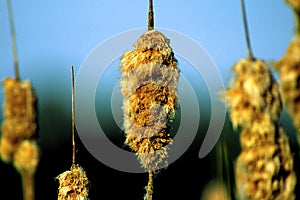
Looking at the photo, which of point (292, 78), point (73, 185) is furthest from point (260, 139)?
point (73, 185)

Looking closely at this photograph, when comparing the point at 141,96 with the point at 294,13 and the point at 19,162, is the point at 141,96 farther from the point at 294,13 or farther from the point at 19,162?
the point at 294,13

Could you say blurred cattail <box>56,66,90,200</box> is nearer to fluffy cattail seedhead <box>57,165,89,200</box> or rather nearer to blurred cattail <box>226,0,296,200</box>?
fluffy cattail seedhead <box>57,165,89,200</box>

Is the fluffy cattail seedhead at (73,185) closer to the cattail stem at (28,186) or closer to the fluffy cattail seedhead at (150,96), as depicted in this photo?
the fluffy cattail seedhead at (150,96)

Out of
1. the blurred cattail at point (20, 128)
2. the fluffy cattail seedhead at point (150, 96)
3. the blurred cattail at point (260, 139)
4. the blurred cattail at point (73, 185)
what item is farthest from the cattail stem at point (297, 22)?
the blurred cattail at point (73, 185)

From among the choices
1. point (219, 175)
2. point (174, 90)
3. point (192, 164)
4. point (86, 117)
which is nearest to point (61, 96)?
point (192, 164)

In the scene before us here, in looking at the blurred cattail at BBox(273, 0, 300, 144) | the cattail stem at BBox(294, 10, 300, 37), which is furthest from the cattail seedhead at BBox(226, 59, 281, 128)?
the cattail stem at BBox(294, 10, 300, 37)

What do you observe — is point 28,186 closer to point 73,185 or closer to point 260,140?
point 260,140

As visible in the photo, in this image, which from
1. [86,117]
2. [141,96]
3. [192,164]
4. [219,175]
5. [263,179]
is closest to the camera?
[263,179]
